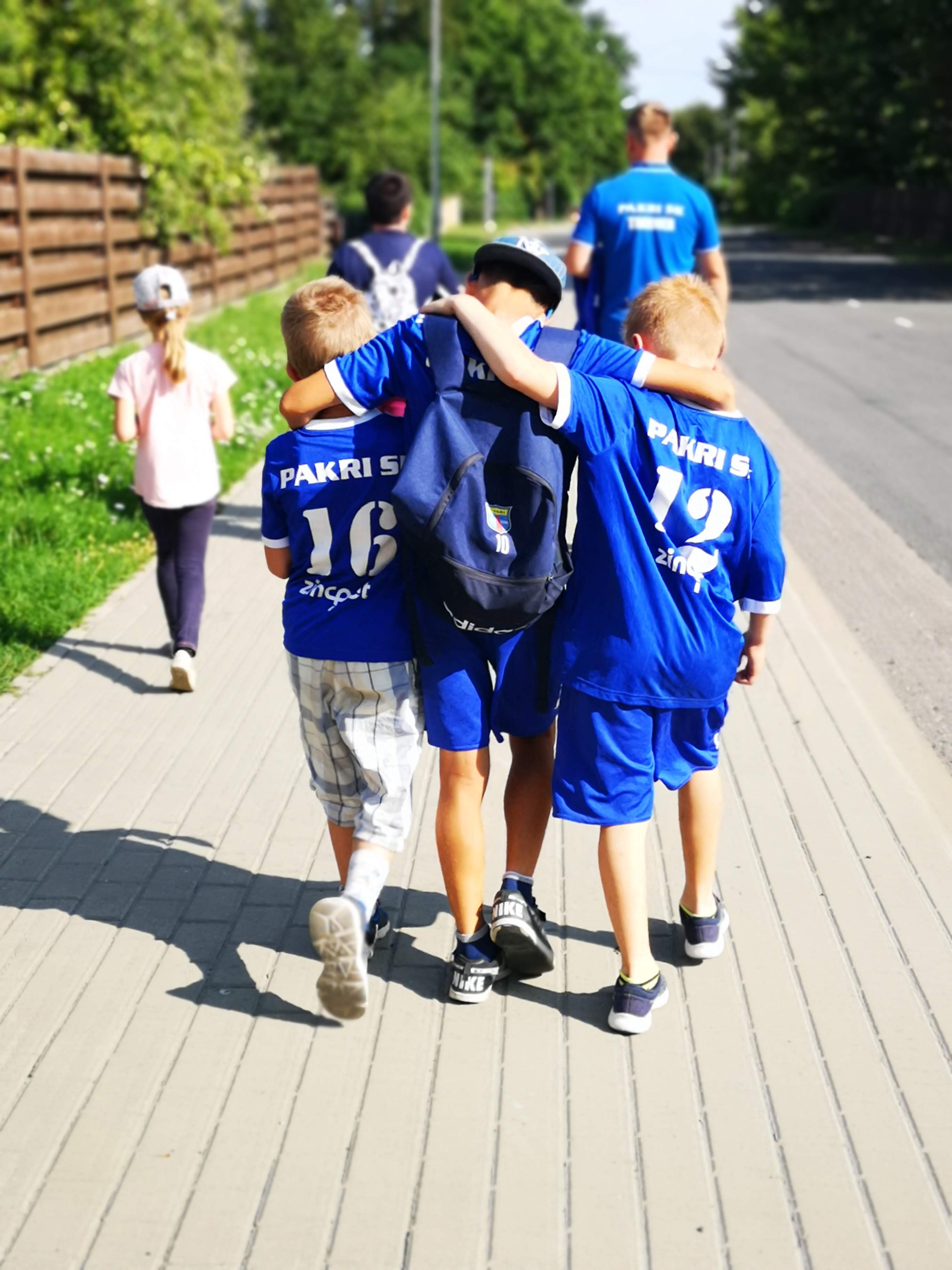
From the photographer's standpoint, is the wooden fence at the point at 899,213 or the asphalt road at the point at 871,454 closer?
the asphalt road at the point at 871,454

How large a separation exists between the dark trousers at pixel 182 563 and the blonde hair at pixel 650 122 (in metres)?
2.74

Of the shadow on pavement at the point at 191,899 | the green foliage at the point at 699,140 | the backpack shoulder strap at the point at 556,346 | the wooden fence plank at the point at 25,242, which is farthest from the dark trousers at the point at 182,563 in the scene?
the green foliage at the point at 699,140

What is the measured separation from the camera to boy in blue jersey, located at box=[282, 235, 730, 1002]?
316 centimetres

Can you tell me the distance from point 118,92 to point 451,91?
50470mm

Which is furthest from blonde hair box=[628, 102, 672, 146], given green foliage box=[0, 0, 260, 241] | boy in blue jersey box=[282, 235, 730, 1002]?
green foliage box=[0, 0, 260, 241]

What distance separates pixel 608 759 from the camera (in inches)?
130

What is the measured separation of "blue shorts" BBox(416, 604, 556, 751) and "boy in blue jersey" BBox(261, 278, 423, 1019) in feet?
0.25

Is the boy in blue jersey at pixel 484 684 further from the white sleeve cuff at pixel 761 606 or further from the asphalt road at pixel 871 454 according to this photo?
the asphalt road at pixel 871 454

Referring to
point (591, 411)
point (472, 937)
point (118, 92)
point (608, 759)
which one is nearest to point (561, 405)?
point (591, 411)

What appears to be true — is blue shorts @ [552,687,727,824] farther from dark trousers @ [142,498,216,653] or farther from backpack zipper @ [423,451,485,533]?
dark trousers @ [142,498,216,653]

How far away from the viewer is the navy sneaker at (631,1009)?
11.0ft

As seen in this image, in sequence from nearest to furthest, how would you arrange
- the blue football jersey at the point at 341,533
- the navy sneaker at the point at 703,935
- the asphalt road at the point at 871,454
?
1. the blue football jersey at the point at 341,533
2. the navy sneaker at the point at 703,935
3. the asphalt road at the point at 871,454

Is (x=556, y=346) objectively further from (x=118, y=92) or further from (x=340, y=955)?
(x=118, y=92)

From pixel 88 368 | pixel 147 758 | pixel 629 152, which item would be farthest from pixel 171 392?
pixel 88 368
